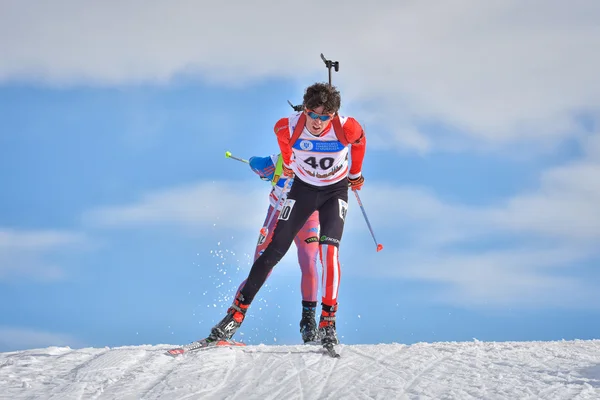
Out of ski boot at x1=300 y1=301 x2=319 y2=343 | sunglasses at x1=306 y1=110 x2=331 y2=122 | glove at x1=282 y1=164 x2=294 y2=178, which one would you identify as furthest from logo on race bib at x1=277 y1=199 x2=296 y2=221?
ski boot at x1=300 y1=301 x2=319 y2=343

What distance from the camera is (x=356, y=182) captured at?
30.1ft

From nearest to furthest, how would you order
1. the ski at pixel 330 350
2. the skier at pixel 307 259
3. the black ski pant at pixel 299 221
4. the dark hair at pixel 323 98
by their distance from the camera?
the ski at pixel 330 350 < the dark hair at pixel 323 98 < the black ski pant at pixel 299 221 < the skier at pixel 307 259

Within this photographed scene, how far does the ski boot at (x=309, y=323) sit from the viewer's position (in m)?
9.70

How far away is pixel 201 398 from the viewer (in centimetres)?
609

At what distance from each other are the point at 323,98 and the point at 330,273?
2182mm

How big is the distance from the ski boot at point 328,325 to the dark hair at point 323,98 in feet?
8.16

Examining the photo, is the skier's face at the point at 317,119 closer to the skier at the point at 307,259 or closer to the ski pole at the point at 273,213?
the ski pole at the point at 273,213

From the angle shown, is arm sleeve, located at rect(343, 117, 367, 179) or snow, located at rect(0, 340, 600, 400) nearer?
snow, located at rect(0, 340, 600, 400)

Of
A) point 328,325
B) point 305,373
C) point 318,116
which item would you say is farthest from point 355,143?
point 305,373

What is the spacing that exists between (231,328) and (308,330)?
5.22 ft

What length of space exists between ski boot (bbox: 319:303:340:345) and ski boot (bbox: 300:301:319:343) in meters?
1.33

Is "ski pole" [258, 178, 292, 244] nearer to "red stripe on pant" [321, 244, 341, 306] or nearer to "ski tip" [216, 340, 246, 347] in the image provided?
"red stripe on pant" [321, 244, 341, 306]

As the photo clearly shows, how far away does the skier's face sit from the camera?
8.31m

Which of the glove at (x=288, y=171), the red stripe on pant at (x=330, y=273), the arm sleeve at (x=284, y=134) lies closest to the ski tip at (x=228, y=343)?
the red stripe on pant at (x=330, y=273)
